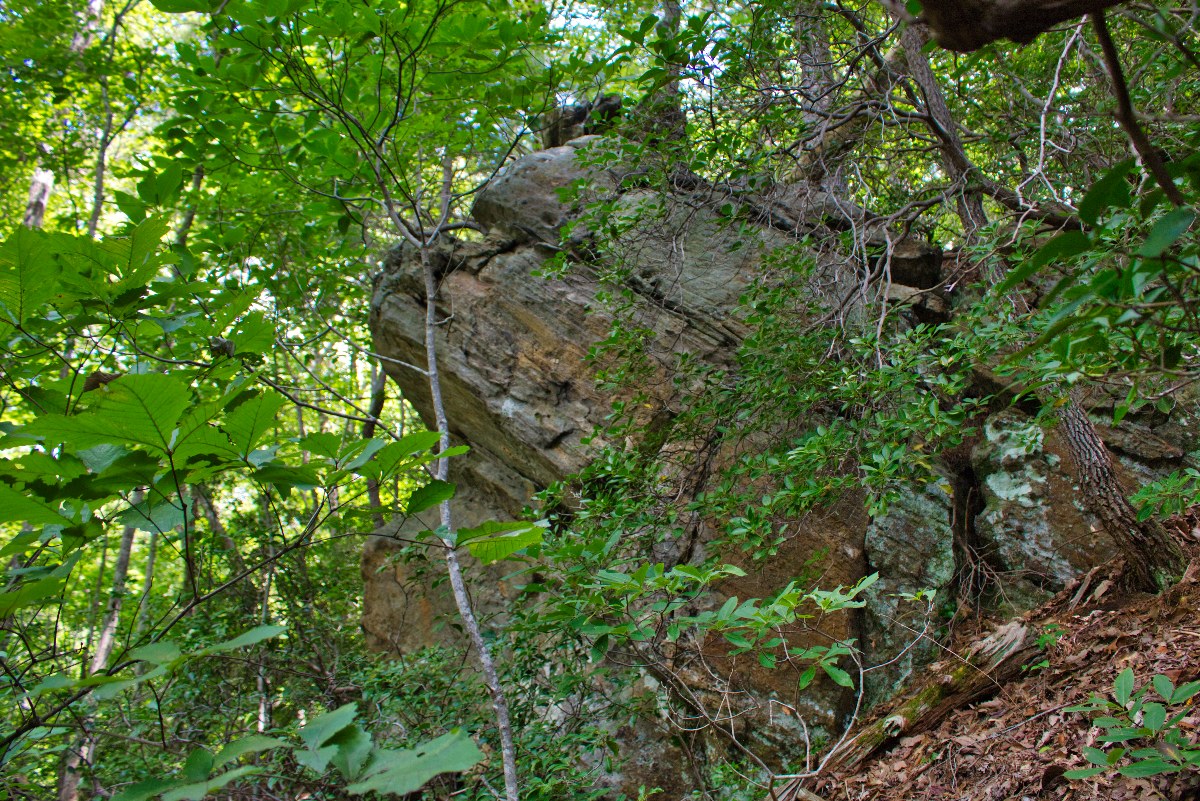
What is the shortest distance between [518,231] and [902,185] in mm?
3573

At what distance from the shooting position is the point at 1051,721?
3143 mm

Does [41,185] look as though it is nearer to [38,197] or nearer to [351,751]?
[38,197]

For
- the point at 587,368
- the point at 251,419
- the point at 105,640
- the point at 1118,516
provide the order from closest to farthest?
the point at 251,419 < the point at 1118,516 < the point at 587,368 < the point at 105,640

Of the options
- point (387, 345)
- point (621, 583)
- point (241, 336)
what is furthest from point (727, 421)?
point (387, 345)

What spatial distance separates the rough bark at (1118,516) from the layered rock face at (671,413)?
35cm

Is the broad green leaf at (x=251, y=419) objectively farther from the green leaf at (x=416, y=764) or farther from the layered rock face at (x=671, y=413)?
the layered rock face at (x=671, y=413)

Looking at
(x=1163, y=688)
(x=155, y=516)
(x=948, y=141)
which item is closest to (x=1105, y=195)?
(x=155, y=516)

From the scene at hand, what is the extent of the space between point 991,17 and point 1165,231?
0.36 meters

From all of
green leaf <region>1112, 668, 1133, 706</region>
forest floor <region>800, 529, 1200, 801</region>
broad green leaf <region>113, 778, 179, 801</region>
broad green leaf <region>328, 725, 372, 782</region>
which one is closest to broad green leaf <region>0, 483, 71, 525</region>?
broad green leaf <region>113, 778, 179, 801</region>

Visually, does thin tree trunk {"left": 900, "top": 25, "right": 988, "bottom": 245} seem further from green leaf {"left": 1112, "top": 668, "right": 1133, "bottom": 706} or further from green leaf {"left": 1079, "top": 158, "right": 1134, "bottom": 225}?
green leaf {"left": 1079, "top": 158, "right": 1134, "bottom": 225}

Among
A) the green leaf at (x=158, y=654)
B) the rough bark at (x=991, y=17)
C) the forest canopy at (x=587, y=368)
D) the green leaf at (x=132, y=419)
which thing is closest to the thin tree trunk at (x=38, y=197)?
the forest canopy at (x=587, y=368)

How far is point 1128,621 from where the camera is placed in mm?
3641

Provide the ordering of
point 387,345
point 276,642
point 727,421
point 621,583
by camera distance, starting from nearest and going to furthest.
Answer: point 621,583
point 727,421
point 276,642
point 387,345

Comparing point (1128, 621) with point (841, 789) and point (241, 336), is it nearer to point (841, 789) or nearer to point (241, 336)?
point (841, 789)
